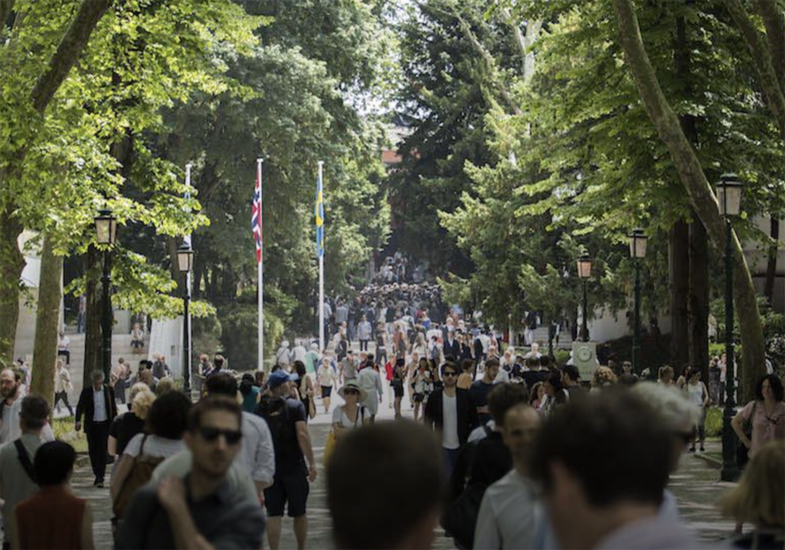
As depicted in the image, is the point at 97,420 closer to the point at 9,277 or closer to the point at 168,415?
the point at 9,277

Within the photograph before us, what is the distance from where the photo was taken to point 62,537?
A: 726 cm

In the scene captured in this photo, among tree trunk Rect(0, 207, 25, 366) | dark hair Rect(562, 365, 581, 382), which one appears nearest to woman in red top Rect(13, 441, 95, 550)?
dark hair Rect(562, 365, 581, 382)

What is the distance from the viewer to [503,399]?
799cm

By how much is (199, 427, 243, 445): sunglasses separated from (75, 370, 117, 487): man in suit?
1654cm

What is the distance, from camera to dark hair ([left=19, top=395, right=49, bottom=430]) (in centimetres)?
962

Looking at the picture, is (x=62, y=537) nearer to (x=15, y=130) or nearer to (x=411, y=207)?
(x=15, y=130)

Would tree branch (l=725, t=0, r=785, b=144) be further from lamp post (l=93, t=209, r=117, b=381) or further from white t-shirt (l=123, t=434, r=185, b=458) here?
white t-shirt (l=123, t=434, r=185, b=458)

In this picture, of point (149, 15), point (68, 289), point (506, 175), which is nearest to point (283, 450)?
point (149, 15)

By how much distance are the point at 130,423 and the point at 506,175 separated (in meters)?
43.8

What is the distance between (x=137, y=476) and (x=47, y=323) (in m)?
22.3

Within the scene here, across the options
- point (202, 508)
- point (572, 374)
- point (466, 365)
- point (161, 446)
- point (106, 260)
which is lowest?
point (202, 508)

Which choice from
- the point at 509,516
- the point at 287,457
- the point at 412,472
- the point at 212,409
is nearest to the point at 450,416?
the point at 287,457

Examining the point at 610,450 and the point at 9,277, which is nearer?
the point at 610,450

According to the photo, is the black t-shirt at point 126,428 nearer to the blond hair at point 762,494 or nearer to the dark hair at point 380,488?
the blond hair at point 762,494
